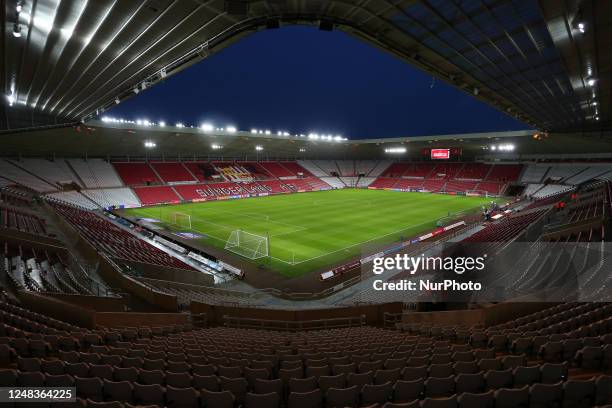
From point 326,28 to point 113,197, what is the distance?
41504 millimetres

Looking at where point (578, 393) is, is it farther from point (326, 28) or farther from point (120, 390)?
point (326, 28)

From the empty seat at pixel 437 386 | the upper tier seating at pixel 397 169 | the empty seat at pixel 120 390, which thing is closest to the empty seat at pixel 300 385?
the empty seat at pixel 437 386

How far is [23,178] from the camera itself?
37.5 m

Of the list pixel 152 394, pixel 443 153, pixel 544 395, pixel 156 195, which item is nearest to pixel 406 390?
pixel 544 395

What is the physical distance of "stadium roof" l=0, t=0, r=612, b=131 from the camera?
978cm

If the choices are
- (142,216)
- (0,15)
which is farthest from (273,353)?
(142,216)

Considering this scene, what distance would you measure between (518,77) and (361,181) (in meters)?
58.2

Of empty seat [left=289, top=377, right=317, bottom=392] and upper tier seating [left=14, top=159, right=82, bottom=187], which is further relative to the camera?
upper tier seating [left=14, top=159, right=82, bottom=187]

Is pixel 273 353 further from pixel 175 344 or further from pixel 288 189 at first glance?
pixel 288 189

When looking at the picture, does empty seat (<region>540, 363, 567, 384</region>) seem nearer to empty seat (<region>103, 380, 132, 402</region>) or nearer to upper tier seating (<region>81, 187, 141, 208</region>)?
empty seat (<region>103, 380, 132, 402</region>)

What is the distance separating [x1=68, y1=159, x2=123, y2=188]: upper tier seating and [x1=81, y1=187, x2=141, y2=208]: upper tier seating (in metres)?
1.61

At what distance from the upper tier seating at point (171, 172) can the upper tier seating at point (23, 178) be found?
15.4 meters

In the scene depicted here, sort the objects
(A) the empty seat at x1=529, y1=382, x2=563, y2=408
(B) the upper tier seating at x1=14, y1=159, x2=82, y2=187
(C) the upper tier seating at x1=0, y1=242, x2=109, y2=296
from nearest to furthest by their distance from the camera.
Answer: (A) the empty seat at x1=529, y1=382, x2=563, y2=408, (C) the upper tier seating at x1=0, y1=242, x2=109, y2=296, (B) the upper tier seating at x1=14, y1=159, x2=82, y2=187

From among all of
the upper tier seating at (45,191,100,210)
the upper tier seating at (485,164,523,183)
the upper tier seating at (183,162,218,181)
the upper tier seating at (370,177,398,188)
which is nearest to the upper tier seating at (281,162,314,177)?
the upper tier seating at (370,177,398,188)
